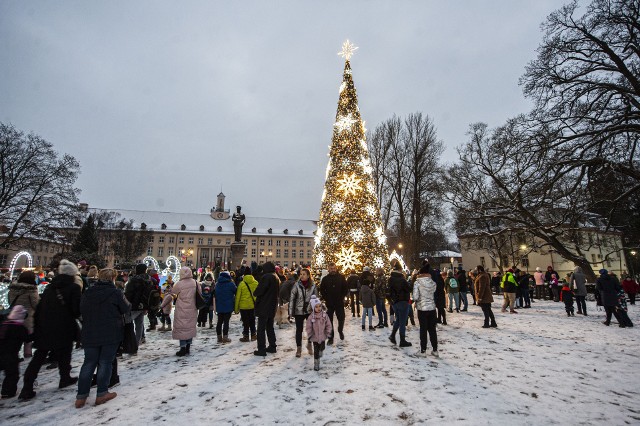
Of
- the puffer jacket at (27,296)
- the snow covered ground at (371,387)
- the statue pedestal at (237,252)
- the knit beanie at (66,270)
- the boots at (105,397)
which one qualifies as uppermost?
the statue pedestal at (237,252)

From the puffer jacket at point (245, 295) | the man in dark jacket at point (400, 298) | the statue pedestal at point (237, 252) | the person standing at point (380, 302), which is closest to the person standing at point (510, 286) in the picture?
the person standing at point (380, 302)

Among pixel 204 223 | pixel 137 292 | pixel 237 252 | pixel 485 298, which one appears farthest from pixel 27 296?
pixel 204 223

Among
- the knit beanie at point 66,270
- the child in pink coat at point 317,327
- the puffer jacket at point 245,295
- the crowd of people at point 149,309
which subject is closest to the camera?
the crowd of people at point 149,309

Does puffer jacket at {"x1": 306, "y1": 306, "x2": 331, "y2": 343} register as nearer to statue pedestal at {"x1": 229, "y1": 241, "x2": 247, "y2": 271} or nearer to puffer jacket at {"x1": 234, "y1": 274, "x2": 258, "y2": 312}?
puffer jacket at {"x1": 234, "y1": 274, "x2": 258, "y2": 312}

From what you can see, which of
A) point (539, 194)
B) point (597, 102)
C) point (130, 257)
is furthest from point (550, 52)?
point (130, 257)

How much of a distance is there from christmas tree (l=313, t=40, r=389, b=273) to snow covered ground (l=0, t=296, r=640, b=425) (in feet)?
18.1

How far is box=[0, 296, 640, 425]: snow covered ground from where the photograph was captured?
12.1ft

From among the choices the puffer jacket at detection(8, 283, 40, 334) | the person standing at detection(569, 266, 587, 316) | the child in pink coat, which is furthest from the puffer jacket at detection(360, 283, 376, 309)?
the person standing at detection(569, 266, 587, 316)

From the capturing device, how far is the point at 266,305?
6496 millimetres

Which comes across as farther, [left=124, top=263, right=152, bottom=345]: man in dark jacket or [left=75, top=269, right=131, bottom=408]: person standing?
[left=124, top=263, right=152, bottom=345]: man in dark jacket

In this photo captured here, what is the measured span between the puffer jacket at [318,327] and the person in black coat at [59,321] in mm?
3870

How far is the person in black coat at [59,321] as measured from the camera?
179 inches

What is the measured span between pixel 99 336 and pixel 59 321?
116 cm

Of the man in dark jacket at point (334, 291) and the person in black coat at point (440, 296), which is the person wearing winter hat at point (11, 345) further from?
the person in black coat at point (440, 296)
